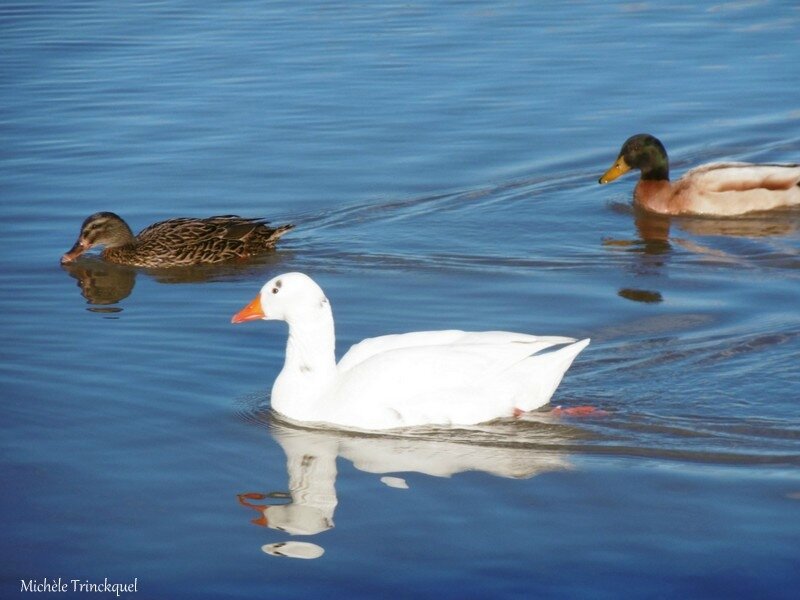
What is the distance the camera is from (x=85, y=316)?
1102 cm

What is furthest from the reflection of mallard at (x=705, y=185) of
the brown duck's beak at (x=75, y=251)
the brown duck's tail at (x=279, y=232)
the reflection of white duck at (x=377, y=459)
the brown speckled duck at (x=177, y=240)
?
the reflection of white duck at (x=377, y=459)

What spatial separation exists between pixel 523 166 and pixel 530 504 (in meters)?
8.22

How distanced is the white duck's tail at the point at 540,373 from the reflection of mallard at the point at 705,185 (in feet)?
19.6

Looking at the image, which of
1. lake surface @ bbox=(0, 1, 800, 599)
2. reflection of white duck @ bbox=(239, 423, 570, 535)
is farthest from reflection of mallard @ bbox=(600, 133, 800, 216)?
reflection of white duck @ bbox=(239, 423, 570, 535)

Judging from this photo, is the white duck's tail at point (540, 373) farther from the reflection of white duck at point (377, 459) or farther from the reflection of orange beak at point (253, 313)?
the reflection of orange beak at point (253, 313)

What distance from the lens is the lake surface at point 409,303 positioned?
6.86 meters

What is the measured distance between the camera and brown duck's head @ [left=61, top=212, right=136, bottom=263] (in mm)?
12539

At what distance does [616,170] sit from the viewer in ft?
47.8

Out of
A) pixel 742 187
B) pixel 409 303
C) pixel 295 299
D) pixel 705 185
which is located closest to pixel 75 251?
pixel 409 303

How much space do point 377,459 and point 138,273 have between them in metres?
5.32

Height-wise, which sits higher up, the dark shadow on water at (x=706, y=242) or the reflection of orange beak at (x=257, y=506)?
the dark shadow on water at (x=706, y=242)

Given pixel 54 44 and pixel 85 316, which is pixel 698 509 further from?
pixel 54 44

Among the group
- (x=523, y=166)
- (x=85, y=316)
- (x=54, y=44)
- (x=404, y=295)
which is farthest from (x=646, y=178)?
(x=54, y=44)

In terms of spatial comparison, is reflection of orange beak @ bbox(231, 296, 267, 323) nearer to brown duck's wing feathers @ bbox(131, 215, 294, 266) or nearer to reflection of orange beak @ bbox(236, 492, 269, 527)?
reflection of orange beak @ bbox(236, 492, 269, 527)
